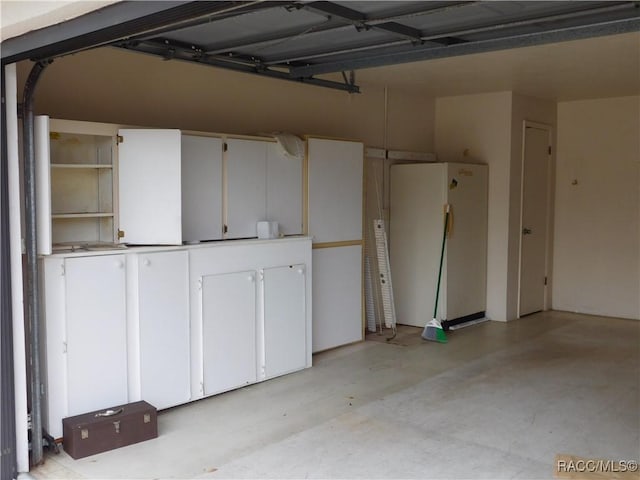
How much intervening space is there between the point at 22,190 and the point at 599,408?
408 cm

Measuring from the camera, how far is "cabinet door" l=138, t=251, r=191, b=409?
4152 mm

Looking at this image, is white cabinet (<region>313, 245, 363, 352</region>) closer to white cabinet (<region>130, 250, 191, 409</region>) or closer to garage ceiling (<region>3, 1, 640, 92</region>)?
white cabinet (<region>130, 250, 191, 409</region>)

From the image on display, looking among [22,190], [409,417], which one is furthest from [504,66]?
[22,190]

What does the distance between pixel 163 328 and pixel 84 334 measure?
56 centimetres

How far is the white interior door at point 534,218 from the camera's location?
25.7 ft

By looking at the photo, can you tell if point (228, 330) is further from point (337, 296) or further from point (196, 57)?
point (196, 57)

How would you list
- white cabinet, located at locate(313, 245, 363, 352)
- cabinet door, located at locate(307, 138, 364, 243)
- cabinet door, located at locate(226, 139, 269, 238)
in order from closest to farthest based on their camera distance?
1. cabinet door, located at locate(226, 139, 269, 238)
2. cabinet door, located at locate(307, 138, 364, 243)
3. white cabinet, located at locate(313, 245, 363, 352)

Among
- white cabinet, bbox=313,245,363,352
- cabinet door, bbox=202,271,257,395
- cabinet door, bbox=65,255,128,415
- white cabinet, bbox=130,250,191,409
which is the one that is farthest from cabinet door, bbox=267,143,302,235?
cabinet door, bbox=65,255,128,415

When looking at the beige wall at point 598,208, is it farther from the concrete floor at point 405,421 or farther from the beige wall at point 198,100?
the beige wall at point 198,100

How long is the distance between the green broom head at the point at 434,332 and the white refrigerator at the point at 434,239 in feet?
1.53

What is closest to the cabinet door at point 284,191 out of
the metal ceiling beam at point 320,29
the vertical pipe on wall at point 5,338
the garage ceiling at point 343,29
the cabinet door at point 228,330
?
the cabinet door at point 228,330

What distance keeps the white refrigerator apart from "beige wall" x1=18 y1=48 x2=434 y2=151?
62cm

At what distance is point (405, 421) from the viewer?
13.9 feet

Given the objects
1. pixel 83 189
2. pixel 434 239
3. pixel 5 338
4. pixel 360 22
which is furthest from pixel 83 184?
pixel 434 239
